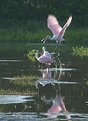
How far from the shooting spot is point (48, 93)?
1245 cm

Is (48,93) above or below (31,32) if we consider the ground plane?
above

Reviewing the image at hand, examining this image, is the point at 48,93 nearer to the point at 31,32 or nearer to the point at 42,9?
the point at 31,32

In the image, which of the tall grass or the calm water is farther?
the tall grass

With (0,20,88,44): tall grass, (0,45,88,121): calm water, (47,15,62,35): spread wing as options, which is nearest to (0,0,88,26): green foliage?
(0,20,88,44): tall grass

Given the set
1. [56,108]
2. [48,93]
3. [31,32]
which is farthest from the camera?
[31,32]

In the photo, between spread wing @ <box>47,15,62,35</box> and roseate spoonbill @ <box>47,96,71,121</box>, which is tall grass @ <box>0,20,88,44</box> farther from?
roseate spoonbill @ <box>47,96,71,121</box>

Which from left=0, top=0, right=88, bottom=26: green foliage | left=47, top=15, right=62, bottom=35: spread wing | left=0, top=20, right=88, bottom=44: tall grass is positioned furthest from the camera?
left=0, top=0, right=88, bottom=26: green foliage

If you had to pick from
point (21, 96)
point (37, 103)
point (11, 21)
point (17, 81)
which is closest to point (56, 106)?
point (37, 103)

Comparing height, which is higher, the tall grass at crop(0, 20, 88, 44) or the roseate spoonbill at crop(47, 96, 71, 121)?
the roseate spoonbill at crop(47, 96, 71, 121)

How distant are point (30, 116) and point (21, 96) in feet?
7.31

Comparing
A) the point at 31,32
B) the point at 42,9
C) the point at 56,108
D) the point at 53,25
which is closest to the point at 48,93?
the point at 56,108

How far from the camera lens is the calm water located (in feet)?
32.3

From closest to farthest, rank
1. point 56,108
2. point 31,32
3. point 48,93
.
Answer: point 56,108
point 48,93
point 31,32

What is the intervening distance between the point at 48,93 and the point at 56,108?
190cm
